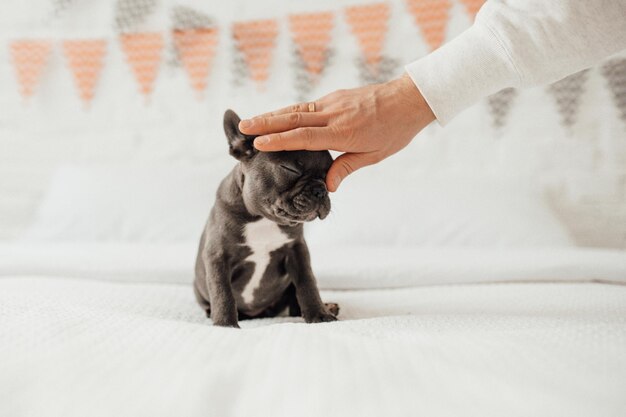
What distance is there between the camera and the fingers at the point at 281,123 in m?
1.20

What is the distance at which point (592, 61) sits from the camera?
3.84ft

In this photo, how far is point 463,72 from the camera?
122cm

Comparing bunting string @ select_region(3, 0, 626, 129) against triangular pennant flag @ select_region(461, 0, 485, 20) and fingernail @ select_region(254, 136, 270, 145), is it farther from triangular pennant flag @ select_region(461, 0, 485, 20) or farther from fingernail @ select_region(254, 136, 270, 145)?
fingernail @ select_region(254, 136, 270, 145)

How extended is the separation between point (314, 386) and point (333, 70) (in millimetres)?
2492

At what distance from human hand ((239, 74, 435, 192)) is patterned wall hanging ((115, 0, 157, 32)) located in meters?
2.21

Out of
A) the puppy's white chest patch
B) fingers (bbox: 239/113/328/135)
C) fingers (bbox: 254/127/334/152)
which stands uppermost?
fingers (bbox: 239/113/328/135)

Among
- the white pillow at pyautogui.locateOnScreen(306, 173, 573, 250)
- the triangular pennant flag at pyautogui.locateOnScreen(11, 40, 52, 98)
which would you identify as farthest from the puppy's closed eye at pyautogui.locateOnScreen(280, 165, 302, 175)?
the triangular pennant flag at pyautogui.locateOnScreen(11, 40, 52, 98)

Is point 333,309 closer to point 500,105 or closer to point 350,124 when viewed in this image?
point 350,124

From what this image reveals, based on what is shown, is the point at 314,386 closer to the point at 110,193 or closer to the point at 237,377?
the point at 237,377

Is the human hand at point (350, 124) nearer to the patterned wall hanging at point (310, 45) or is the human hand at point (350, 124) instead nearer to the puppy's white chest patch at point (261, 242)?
the puppy's white chest patch at point (261, 242)

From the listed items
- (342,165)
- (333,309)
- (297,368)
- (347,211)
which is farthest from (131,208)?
(297,368)

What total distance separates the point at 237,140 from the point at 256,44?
187 cm

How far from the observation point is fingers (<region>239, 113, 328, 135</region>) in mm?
1197

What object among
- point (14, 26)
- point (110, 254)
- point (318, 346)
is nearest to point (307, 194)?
point (318, 346)
